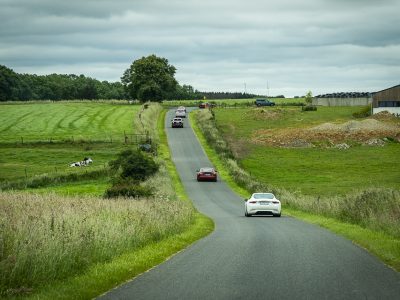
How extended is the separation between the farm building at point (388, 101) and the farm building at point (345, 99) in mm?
37790

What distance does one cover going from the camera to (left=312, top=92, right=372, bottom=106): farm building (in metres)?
167

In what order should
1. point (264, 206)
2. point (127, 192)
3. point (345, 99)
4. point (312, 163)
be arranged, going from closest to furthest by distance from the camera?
point (264, 206)
point (127, 192)
point (312, 163)
point (345, 99)

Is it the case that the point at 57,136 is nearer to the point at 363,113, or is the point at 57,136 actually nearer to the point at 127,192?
the point at 127,192

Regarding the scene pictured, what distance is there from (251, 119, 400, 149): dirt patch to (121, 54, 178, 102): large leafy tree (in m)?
56.5

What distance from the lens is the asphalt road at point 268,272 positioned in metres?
11.7

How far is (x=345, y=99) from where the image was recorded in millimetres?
167750

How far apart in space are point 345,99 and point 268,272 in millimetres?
158049

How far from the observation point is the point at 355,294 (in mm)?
11594

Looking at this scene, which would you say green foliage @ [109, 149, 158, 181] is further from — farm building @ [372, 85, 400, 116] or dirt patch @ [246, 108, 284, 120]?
farm building @ [372, 85, 400, 116]

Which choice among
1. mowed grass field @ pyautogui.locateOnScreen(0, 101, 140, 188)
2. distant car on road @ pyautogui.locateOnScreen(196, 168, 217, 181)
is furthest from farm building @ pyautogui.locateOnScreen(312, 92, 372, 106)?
distant car on road @ pyautogui.locateOnScreen(196, 168, 217, 181)

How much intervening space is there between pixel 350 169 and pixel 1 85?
132 m

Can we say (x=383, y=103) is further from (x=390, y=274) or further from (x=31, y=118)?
(x=390, y=274)

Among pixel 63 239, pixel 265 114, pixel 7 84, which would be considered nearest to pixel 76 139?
pixel 265 114

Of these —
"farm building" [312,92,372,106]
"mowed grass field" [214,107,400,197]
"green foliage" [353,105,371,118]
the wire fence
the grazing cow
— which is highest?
"farm building" [312,92,372,106]
